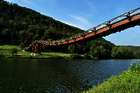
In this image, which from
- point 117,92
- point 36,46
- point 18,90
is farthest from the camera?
point 36,46

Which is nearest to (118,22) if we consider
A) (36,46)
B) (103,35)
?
(103,35)

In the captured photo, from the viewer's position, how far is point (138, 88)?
33.2 metres

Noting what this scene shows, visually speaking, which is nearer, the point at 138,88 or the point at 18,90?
the point at 138,88

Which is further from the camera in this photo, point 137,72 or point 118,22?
point 118,22

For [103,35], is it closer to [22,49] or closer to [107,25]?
[107,25]

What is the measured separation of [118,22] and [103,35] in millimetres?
8527

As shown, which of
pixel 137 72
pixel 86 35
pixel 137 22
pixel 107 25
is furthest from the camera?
pixel 86 35

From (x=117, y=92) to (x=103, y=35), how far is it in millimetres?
42385

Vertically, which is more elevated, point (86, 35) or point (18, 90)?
point (86, 35)

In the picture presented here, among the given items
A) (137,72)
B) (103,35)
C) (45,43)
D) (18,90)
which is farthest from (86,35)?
(45,43)

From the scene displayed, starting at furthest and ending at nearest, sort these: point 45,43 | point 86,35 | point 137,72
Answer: point 45,43 → point 86,35 → point 137,72

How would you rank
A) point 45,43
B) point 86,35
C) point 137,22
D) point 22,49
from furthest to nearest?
point 22,49, point 45,43, point 86,35, point 137,22

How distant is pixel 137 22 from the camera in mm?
62906

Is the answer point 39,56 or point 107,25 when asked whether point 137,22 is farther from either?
point 39,56
